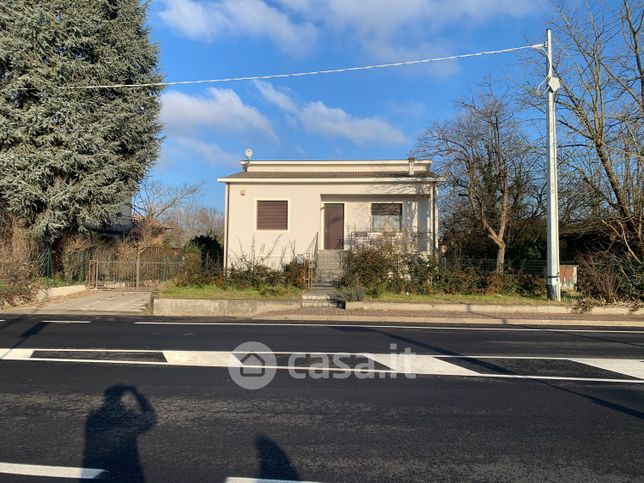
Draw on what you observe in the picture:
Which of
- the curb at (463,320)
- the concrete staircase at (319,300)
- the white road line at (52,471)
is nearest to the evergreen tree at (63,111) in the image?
the concrete staircase at (319,300)

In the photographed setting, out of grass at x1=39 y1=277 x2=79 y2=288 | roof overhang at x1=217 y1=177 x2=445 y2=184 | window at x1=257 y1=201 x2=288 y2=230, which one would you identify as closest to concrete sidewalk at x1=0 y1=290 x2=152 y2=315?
grass at x1=39 y1=277 x2=79 y2=288

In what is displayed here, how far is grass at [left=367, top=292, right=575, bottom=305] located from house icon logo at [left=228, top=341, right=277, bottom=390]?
7.89 meters

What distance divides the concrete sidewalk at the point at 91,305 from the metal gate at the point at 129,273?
1.48 meters

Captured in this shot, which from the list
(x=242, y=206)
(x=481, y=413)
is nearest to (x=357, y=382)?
(x=481, y=413)

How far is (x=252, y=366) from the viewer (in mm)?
7395

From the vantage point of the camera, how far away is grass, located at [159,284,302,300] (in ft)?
53.2

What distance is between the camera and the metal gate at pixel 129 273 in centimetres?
2095

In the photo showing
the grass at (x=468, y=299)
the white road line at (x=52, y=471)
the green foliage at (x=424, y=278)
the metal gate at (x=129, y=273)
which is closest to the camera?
the white road line at (x=52, y=471)

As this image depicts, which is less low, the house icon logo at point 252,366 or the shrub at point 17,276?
the shrub at point 17,276

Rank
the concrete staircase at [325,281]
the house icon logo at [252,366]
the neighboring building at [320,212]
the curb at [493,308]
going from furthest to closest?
the neighboring building at [320,212] < the concrete staircase at [325,281] < the curb at [493,308] < the house icon logo at [252,366]

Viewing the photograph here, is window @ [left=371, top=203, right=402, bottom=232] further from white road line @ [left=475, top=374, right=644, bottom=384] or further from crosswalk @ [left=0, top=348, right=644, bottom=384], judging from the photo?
white road line @ [left=475, top=374, right=644, bottom=384]

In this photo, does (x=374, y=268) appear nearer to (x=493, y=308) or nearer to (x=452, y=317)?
(x=452, y=317)

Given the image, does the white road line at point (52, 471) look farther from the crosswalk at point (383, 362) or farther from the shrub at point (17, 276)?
the shrub at point (17, 276)

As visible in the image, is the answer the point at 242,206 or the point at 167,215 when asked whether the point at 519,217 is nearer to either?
the point at 242,206
